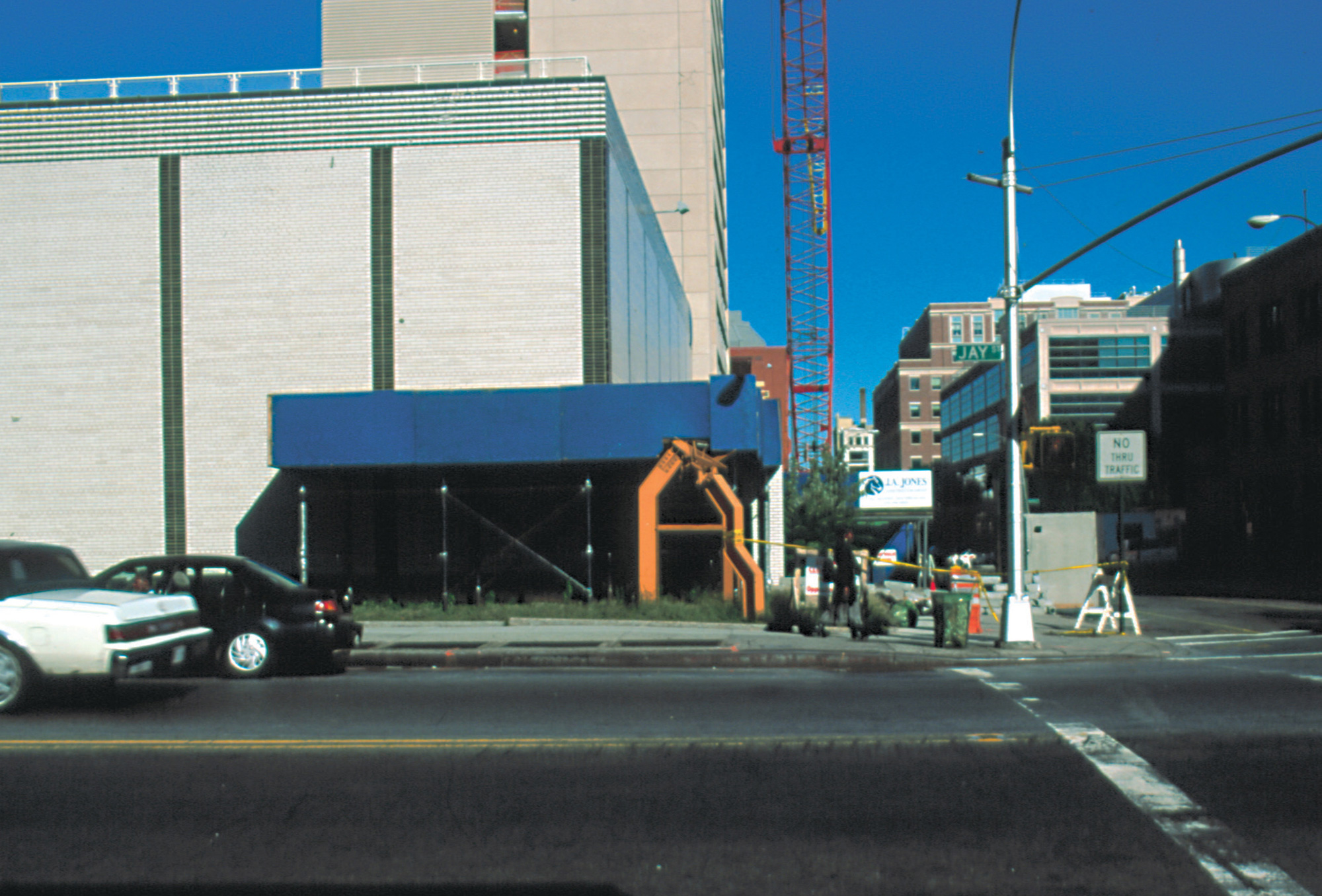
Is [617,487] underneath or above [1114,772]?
above

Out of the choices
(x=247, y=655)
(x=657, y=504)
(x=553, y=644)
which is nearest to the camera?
(x=247, y=655)

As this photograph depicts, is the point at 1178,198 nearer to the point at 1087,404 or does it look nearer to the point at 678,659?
the point at 678,659

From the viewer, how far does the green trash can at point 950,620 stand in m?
15.5

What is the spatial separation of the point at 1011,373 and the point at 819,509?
25.5 m

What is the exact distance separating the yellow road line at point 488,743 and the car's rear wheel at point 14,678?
1174 millimetres

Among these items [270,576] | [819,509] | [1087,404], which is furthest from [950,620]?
[1087,404]

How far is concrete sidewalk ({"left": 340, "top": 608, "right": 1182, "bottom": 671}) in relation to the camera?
45.3ft

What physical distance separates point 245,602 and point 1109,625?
45.7 ft

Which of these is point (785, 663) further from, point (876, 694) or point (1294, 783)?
point (1294, 783)

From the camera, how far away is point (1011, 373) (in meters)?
16.3

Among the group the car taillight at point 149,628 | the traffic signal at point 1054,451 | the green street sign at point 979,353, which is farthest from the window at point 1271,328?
the car taillight at point 149,628

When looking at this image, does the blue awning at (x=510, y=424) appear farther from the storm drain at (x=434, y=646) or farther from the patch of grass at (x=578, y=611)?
the storm drain at (x=434, y=646)

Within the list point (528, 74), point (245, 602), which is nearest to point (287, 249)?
point (528, 74)

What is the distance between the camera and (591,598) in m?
20.9
